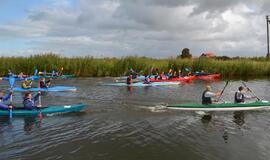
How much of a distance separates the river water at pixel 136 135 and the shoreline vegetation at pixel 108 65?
882 inches

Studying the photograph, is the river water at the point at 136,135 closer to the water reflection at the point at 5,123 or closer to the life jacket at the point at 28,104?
the water reflection at the point at 5,123

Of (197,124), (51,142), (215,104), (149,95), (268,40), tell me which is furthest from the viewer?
(268,40)

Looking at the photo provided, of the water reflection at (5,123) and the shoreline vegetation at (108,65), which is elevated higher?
the shoreline vegetation at (108,65)

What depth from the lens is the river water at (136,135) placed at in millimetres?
11102

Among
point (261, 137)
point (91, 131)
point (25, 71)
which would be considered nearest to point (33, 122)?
point (91, 131)

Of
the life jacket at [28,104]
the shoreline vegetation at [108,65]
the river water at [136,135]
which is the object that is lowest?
the river water at [136,135]

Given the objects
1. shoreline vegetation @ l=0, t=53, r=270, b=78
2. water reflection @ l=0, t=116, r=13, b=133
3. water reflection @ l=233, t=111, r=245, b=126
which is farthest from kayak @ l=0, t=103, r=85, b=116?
shoreline vegetation @ l=0, t=53, r=270, b=78

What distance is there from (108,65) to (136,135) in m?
29.5

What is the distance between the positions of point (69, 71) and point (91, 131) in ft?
94.3

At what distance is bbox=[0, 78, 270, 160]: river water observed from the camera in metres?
11.1

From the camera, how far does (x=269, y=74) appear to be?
1876 inches

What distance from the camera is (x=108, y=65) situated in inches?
1666

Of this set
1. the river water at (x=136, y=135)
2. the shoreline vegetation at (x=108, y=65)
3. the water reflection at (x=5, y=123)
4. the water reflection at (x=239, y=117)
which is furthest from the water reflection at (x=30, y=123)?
the shoreline vegetation at (x=108, y=65)

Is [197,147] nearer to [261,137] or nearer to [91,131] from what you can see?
[261,137]
